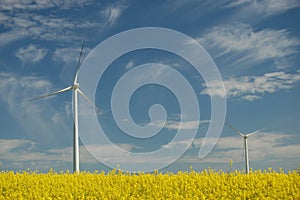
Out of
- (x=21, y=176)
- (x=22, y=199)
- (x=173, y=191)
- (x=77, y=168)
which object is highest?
(x=77, y=168)

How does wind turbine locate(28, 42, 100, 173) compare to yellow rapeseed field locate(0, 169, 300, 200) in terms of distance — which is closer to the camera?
yellow rapeseed field locate(0, 169, 300, 200)

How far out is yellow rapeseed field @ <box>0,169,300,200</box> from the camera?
15523 millimetres

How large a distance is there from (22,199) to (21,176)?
167 inches

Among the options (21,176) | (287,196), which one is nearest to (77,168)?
(21,176)

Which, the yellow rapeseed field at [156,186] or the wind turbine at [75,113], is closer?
the yellow rapeseed field at [156,186]

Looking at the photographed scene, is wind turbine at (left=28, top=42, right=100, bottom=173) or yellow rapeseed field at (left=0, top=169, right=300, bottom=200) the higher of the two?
wind turbine at (left=28, top=42, right=100, bottom=173)

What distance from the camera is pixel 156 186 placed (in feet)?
52.9

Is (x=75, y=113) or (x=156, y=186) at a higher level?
(x=75, y=113)

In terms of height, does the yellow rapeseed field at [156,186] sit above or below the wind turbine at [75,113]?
below

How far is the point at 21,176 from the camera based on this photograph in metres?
19.0

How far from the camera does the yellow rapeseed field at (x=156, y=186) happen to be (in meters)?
15.5

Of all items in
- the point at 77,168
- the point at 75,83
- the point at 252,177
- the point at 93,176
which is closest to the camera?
the point at 252,177

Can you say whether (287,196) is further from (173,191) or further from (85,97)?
(85,97)

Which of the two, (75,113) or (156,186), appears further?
(75,113)
